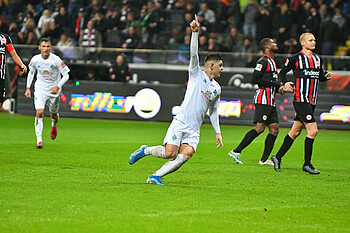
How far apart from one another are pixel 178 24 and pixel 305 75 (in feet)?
48.3

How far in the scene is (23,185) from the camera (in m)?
8.24

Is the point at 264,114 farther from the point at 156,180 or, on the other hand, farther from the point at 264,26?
the point at 264,26

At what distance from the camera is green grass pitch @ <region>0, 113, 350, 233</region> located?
6293mm

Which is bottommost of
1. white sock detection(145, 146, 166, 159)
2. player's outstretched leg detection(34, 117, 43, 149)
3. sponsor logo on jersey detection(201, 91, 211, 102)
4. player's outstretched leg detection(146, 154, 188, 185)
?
player's outstretched leg detection(34, 117, 43, 149)

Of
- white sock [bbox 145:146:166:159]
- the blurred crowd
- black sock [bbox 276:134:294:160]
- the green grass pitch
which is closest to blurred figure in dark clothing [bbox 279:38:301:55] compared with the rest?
the blurred crowd

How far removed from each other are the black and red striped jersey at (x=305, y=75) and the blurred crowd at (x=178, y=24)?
10436 millimetres

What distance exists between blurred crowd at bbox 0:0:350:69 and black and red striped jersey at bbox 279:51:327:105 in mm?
10436

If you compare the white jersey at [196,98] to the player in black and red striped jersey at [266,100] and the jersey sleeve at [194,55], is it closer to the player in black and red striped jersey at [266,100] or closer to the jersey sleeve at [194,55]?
the jersey sleeve at [194,55]

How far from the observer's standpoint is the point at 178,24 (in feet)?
82.3

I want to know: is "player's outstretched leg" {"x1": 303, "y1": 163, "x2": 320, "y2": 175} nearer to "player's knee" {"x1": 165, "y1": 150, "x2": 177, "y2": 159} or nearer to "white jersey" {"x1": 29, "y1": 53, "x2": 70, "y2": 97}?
"player's knee" {"x1": 165, "y1": 150, "x2": 177, "y2": 159}

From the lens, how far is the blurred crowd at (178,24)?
22172 mm

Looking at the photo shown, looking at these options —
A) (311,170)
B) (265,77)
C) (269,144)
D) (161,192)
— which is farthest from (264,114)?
(161,192)

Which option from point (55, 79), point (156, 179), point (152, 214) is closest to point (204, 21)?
point (55, 79)

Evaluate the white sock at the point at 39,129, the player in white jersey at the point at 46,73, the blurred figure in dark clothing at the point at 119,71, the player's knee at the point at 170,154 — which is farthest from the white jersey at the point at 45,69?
the blurred figure in dark clothing at the point at 119,71
